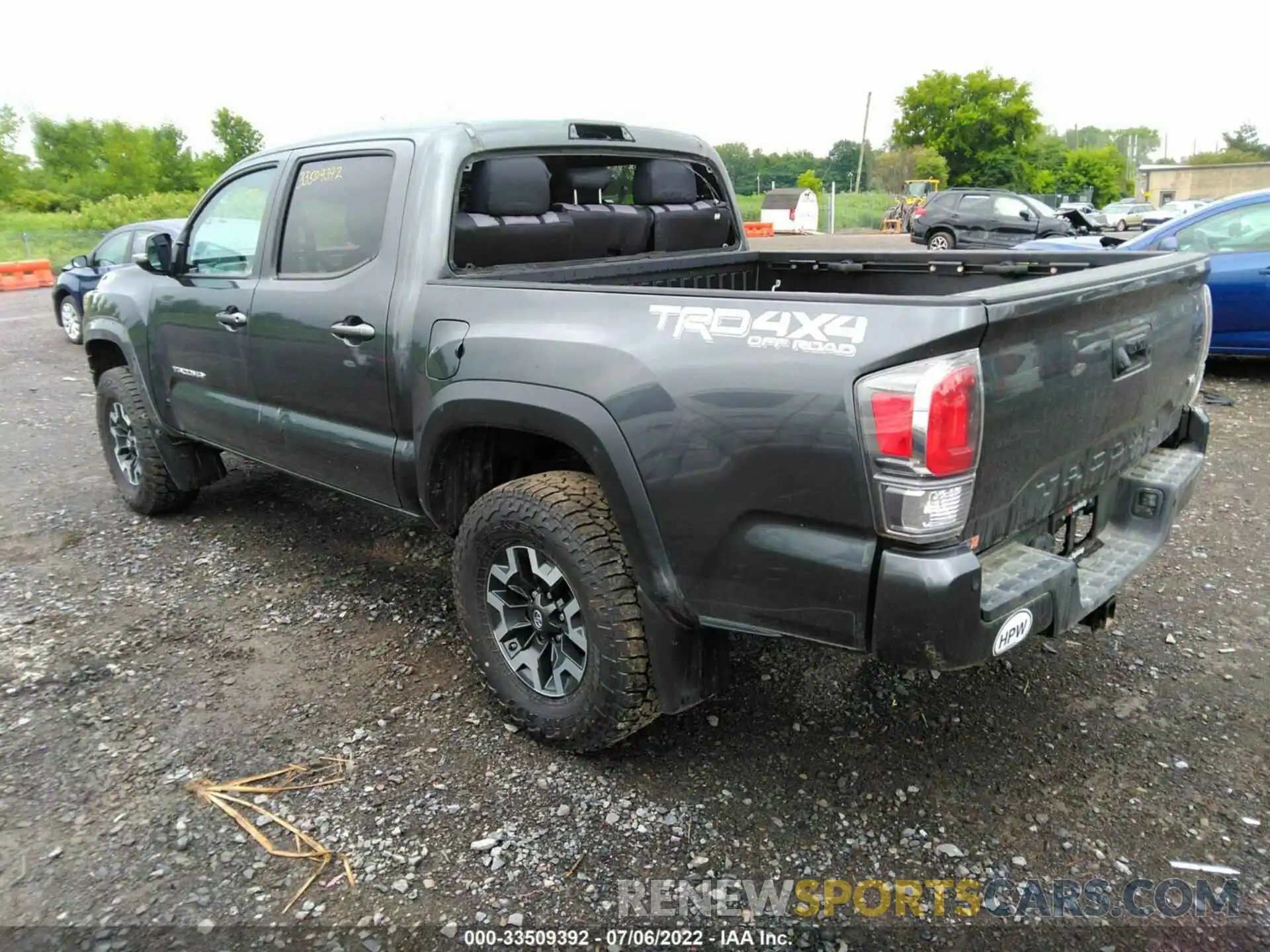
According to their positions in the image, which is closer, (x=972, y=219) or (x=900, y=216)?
(x=972, y=219)

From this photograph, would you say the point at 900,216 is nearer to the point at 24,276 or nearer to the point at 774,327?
the point at 24,276

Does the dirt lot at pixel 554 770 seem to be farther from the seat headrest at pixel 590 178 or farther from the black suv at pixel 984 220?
the black suv at pixel 984 220

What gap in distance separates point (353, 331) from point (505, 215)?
708mm

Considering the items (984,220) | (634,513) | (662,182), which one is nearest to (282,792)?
(634,513)

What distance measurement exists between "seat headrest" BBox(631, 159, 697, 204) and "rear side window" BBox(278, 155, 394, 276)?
121cm

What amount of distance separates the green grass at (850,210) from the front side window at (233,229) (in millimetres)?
38496

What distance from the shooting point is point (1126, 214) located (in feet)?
129

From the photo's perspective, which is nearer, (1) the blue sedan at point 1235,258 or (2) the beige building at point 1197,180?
(1) the blue sedan at point 1235,258

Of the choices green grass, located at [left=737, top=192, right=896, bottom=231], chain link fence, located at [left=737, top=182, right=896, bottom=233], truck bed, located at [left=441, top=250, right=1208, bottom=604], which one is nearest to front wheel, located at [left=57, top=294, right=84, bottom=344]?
truck bed, located at [left=441, top=250, right=1208, bottom=604]

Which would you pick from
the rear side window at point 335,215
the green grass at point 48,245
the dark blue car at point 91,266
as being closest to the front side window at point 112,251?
the dark blue car at point 91,266

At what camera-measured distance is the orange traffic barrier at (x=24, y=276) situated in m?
21.4

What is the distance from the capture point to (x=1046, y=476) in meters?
2.42

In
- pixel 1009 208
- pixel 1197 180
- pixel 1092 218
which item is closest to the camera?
pixel 1009 208

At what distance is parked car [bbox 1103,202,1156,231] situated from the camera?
108ft
